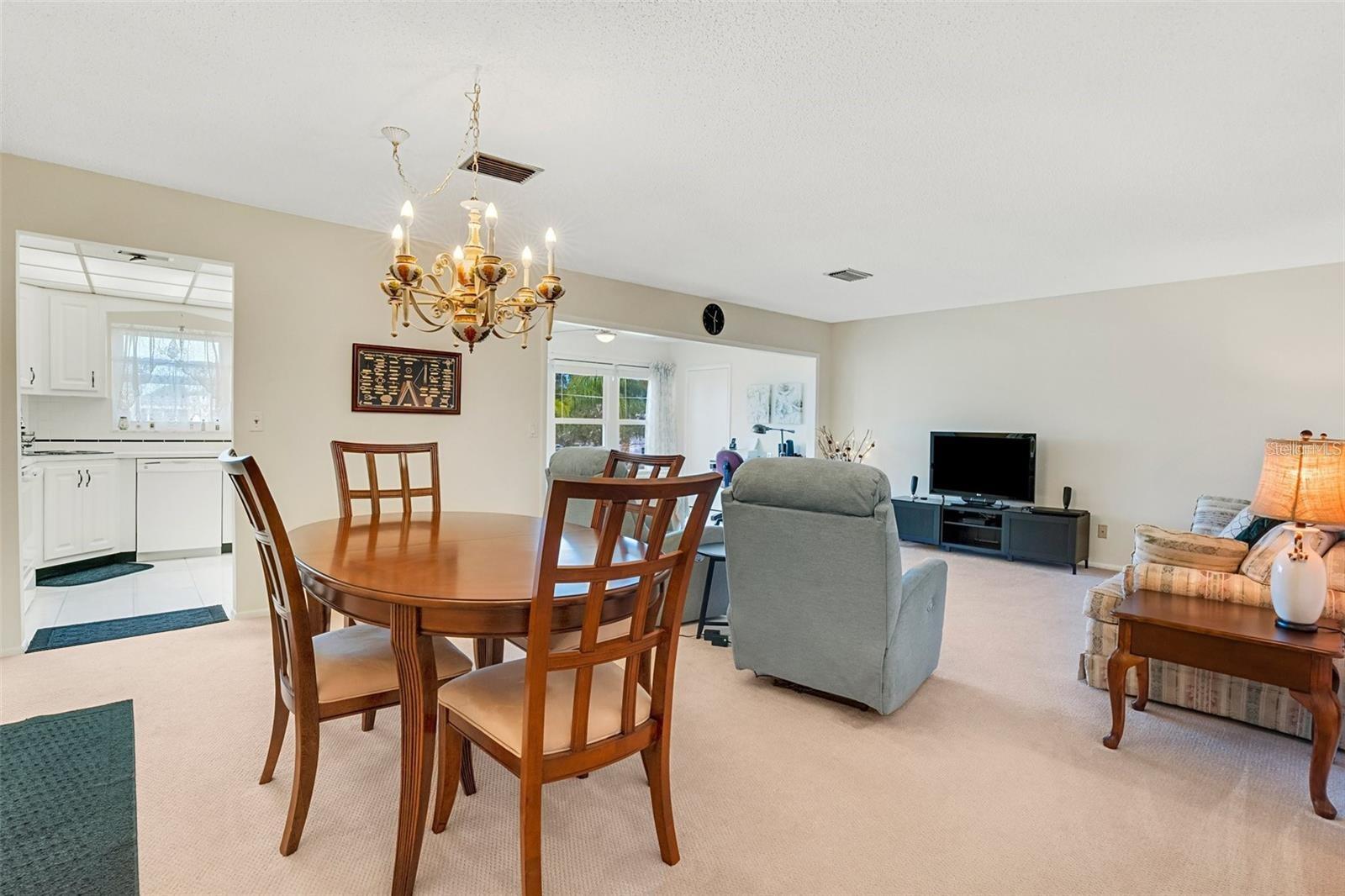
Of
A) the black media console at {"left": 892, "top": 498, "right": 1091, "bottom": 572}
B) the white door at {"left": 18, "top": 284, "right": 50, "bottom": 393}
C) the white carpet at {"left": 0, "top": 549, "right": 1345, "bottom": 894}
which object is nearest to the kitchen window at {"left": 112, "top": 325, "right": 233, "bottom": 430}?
the white door at {"left": 18, "top": 284, "right": 50, "bottom": 393}

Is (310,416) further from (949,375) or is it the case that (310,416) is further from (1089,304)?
(1089,304)

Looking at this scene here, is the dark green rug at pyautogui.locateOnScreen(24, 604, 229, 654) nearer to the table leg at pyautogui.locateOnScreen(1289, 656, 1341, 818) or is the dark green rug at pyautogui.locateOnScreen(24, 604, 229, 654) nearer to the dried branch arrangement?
the table leg at pyautogui.locateOnScreen(1289, 656, 1341, 818)

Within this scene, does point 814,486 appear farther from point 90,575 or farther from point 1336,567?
point 90,575

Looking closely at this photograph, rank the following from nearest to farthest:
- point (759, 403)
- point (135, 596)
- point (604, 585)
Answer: point (604, 585)
point (135, 596)
point (759, 403)

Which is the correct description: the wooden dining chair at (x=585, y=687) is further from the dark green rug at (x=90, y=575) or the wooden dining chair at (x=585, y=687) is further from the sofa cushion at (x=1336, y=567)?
the dark green rug at (x=90, y=575)

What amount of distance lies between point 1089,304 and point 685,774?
18.1ft

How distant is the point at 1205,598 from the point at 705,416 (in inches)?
277

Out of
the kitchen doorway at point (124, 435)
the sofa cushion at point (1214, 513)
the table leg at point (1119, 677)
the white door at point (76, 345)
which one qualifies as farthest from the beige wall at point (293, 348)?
the sofa cushion at point (1214, 513)

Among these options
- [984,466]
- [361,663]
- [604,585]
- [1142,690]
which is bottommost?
[1142,690]

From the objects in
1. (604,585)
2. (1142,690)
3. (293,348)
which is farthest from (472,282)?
(1142,690)

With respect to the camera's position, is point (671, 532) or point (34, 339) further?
point (34, 339)

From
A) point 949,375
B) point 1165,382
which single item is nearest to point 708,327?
point 949,375

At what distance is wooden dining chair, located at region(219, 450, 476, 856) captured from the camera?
1.67 m

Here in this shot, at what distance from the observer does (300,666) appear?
5.59 feet
